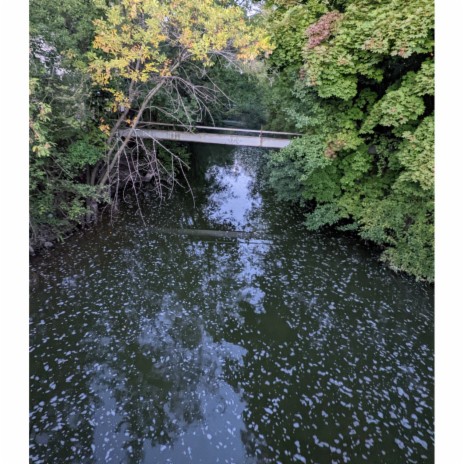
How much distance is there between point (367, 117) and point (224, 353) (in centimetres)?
851

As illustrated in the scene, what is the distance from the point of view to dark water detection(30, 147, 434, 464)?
5.36 metres

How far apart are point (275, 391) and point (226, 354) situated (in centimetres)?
133

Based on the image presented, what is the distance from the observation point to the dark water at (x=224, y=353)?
5359 millimetres

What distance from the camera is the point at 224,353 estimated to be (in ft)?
23.2

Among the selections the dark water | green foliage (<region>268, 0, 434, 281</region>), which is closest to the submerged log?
the dark water

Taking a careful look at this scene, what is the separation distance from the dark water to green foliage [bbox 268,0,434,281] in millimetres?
1444

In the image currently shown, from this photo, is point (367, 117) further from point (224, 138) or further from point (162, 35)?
point (162, 35)

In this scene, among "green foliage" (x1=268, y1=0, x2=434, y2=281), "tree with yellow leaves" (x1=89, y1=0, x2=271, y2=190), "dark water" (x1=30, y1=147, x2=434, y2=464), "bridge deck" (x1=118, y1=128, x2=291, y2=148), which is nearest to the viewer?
"dark water" (x1=30, y1=147, x2=434, y2=464)

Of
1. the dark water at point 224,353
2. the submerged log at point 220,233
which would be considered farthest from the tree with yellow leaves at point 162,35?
the dark water at point 224,353

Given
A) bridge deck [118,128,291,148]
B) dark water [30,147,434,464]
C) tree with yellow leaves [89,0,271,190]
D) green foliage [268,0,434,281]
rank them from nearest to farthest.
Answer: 1. dark water [30,147,434,464]
2. green foliage [268,0,434,281]
3. tree with yellow leaves [89,0,271,190]
4. bridge deck [118,128,291,148]

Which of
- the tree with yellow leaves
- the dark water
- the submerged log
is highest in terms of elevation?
the tree with yellow leaves

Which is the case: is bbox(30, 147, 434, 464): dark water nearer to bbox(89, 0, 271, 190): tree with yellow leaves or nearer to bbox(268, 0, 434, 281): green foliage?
bbox(268, 0, 434, 281): green foliage

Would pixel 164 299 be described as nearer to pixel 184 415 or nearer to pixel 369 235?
pixel 184 415

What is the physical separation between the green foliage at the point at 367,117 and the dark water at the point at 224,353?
4.74 feet
